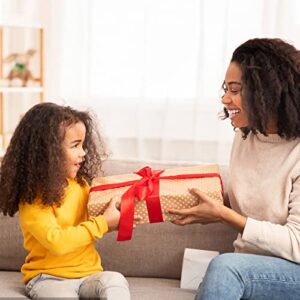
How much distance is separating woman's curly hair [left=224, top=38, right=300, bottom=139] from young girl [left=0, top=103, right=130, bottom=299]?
0.50 metres

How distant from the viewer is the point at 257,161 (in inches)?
80.2

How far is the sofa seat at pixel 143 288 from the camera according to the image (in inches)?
80.1

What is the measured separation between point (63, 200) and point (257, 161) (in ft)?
1.98

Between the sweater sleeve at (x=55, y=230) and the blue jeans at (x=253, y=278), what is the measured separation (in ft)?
1.13

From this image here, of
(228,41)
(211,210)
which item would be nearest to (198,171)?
(211,210)

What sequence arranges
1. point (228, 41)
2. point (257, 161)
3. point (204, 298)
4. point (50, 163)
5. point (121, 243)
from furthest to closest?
point (228, 41)
point (121, 243)
point (257, 161)
point (50, 163)
point (204, 298)

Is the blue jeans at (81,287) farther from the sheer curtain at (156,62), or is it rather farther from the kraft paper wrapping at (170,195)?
the sheer curtain at (156,62)

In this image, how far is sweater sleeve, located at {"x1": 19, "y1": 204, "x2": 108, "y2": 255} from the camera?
1.85 meters

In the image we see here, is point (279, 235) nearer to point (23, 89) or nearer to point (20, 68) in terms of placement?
point (23, 89)

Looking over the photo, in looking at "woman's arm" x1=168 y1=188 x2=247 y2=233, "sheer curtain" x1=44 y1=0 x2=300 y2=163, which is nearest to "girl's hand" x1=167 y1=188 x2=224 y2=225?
"woman's arm" x1=168 y1=188 x2=247 y2=233

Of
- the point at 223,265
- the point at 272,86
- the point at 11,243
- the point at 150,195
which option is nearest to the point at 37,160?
the point at 150,195

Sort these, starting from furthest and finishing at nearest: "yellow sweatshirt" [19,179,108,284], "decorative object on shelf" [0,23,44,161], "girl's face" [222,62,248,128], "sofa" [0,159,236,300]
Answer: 1. "decorative object on shelf" [0,23,44,161]
2. "sofa" [0,159,236,300]
3. "girl's face" [222,62,248,128]
4. "yellow sweatshirt" [19,179,108,284]

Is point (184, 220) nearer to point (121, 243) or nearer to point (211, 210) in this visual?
point (211, 210)

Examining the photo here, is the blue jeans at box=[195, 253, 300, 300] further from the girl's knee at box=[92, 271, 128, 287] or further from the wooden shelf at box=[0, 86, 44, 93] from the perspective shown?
the wooden shelf at box=[0, 86, 44, 93]
